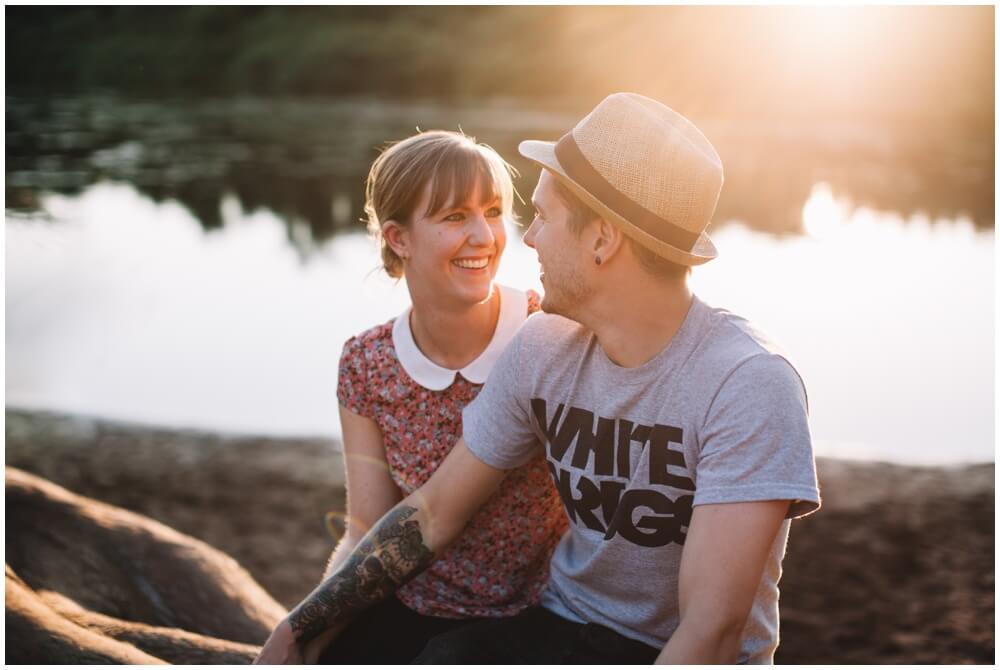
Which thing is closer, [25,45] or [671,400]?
[671,400]

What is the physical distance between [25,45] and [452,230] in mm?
38389

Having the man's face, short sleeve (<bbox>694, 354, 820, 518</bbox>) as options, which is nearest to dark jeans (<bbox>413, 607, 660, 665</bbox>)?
short sleeve (<bbox>694, 354, 820, 518</bbox>)

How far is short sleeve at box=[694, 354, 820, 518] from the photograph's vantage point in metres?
1.86

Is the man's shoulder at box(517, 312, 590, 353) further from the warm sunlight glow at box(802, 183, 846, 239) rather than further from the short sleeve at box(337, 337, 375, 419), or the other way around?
the warm sunlight glow at box(802, 183, 846, 239)

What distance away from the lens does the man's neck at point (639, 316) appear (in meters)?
2.11

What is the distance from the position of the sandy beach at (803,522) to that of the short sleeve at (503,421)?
6.67 feet

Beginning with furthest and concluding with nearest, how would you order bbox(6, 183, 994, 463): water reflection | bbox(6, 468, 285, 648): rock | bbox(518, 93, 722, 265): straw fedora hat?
bbox(6, 183, 994, 463): water reflection < bbox(6, 468, 285, 648): rock < bbox(518, 93, 722, 265): straw fedora hat

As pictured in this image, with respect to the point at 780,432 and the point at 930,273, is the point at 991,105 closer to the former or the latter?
the point at 930,273

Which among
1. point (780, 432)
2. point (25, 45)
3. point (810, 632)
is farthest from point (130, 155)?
point (780, 432)

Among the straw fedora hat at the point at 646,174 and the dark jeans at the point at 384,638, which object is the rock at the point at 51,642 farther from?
the straw fedora hat at the point at 646,174

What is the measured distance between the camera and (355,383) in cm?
278

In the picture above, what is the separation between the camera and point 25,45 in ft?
117

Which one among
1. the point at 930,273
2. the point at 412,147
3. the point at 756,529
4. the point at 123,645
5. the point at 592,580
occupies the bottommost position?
the point at 930,273

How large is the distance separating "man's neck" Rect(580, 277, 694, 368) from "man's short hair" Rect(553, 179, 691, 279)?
0.02 meters
